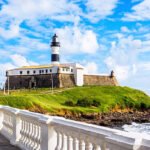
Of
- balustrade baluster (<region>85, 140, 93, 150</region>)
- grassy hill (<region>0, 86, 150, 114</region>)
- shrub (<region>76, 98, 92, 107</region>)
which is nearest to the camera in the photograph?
balustrade baluster (<region>85, 140, 93, 150</region>)

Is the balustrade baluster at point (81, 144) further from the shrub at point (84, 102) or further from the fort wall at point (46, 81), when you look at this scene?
the fort wall at point (46, 81)

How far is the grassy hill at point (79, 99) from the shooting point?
63.7 metres

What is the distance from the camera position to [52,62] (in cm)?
8938

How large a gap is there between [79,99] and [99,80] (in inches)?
714

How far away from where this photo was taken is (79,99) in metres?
77.9

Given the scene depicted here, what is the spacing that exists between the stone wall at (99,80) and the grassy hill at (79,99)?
4.24m

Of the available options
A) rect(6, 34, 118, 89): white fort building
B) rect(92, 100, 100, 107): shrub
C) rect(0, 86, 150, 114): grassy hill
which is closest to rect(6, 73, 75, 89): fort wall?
rect(6, 34, 118, 89): white fort building

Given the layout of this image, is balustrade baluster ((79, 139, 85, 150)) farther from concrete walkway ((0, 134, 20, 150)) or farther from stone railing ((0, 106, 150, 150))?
concrete walkway ((0, 134, 20, 150))

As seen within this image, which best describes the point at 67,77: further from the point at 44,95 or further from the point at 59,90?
the point at 44,95

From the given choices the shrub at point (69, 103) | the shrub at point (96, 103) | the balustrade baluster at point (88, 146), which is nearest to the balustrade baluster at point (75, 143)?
the balustrade baluster at point (88, 146)

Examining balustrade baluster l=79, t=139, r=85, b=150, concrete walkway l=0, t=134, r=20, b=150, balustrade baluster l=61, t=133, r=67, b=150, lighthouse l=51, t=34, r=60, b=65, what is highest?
lighthouse l=51, t=34, r=60, b=65

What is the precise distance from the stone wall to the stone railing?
8205cm

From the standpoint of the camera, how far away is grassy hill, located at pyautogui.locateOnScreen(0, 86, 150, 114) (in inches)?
2506

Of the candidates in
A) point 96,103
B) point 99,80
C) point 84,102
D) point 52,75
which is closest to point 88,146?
point 84,102
